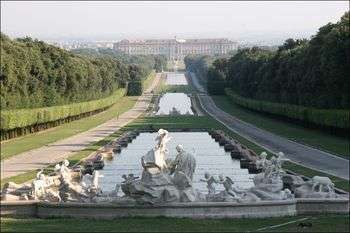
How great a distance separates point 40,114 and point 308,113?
70.4 ft

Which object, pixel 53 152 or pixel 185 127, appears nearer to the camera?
pixel 53 152

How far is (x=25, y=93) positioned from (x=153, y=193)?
4529cm

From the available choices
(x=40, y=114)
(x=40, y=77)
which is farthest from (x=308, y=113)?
(x=40, y=77)

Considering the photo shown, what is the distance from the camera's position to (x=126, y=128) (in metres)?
70.7

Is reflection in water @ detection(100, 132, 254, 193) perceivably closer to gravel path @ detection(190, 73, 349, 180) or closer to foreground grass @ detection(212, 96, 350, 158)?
gravel path @ detection(190, 73, 349, 180)

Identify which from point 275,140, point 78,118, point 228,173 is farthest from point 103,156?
point 78,118

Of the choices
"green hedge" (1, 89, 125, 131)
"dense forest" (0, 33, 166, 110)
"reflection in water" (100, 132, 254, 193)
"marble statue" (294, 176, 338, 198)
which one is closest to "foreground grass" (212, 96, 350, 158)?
"reflection in water" (100, 132, 254, 193)

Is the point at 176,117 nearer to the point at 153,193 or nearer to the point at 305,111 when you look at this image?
the point at 305,111

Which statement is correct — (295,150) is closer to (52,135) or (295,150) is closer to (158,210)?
(52,135)

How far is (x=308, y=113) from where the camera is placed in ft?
216

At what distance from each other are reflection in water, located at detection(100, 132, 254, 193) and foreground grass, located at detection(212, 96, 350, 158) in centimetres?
594

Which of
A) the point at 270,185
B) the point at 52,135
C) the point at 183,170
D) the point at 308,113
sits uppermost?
the point at 183,170

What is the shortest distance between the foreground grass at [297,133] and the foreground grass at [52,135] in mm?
15010

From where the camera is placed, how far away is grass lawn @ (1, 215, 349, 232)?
66.7 feet
